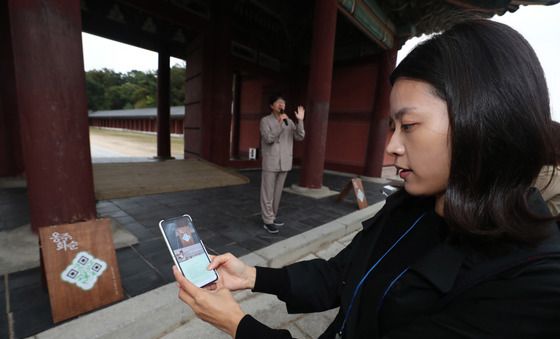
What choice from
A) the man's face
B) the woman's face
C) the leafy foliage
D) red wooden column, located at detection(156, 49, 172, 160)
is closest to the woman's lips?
the woman's face

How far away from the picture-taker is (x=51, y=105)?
2516 mm

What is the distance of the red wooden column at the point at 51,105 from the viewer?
7.84ft

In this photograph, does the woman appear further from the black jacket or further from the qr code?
the qr code

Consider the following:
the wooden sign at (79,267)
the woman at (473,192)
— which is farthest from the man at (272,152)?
the woman at (473,192)

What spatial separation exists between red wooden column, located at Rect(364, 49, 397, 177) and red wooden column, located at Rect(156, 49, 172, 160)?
8210mm

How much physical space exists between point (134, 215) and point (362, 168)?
820 cm

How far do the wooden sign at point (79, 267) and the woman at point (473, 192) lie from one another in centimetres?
172

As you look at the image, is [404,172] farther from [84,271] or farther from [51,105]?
[51,105]

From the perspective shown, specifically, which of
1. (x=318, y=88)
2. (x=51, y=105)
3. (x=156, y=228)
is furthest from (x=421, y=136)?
(x=318, y=88)

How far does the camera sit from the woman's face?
0.76 m

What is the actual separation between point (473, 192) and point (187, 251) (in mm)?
1122

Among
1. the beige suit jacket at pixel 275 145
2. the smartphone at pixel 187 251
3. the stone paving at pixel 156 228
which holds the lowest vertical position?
the stone paving at pixel 156 228

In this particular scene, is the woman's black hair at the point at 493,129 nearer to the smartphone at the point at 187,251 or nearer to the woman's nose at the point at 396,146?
the woman's nose at the point at 396,146

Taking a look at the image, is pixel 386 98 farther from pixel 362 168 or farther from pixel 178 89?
pixel 178 89
